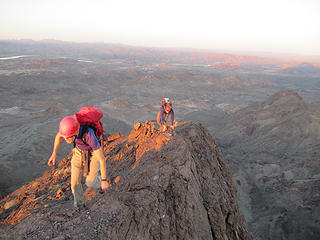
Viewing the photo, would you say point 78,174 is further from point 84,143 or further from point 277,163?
point 277,163

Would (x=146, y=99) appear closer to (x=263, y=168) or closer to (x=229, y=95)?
(x=229, y=95)

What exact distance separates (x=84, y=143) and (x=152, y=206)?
140 cm

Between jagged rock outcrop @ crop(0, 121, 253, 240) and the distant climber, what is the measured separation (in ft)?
1.19

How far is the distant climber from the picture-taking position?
2662 mm

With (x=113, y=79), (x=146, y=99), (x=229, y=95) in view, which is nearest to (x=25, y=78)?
(x=113, y=79)

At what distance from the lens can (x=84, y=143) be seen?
2889mm

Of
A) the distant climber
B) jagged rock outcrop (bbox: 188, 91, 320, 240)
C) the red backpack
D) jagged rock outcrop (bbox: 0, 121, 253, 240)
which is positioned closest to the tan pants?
the distant climber

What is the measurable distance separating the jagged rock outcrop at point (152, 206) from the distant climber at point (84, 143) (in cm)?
36

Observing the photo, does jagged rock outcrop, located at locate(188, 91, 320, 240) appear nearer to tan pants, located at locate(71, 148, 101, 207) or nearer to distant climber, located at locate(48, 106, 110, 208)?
tan pants, located at locate(71, 148, 101, 207)

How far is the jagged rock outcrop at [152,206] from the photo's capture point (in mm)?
2715

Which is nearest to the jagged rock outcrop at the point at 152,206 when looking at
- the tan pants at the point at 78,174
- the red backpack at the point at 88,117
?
A: the tan pants at the point at 78,174

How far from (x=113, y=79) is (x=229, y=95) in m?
31.6

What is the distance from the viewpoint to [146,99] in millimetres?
46125

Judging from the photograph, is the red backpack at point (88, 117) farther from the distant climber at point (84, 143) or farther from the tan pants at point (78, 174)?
the tan pants at point (78, 174)
